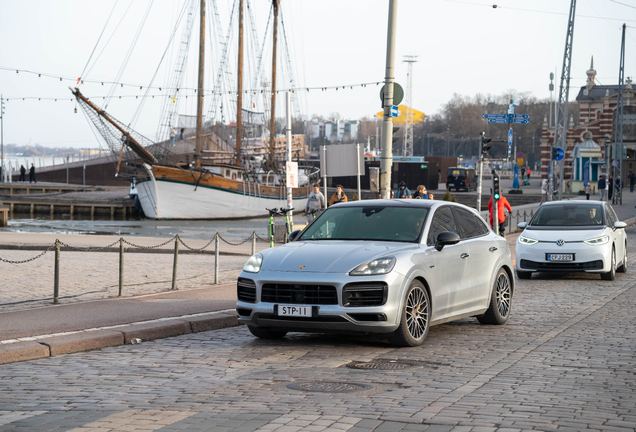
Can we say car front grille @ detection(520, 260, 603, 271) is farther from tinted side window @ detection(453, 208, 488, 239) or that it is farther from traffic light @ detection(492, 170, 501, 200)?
traffic light @ detection(492, 170, 501, 200)

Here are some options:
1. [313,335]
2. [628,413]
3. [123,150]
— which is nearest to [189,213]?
[123,150]

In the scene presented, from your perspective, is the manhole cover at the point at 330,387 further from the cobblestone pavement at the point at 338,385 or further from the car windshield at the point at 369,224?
the car windshield at the point at 369,224

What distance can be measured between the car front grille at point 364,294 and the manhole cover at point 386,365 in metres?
0.62

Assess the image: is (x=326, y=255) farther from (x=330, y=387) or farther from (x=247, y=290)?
(x=330, y=387)

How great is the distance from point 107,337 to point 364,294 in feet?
9.81

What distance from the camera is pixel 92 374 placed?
7.16 meters

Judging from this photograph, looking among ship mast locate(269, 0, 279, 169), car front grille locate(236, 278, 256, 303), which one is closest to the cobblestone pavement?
car front grille locate(236, 278, 256, 303)

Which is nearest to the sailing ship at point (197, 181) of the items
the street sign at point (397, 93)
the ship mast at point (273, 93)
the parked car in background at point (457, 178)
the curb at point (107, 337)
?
the ship mast at point (273, 93)

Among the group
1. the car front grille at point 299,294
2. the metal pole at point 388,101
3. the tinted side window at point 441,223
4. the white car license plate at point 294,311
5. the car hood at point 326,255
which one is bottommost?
the white car license plate at point 294,311

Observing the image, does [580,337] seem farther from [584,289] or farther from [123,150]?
[123,150]

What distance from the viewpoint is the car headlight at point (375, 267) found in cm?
800

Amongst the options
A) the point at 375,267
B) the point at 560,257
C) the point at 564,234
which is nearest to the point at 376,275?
the point at 375,267

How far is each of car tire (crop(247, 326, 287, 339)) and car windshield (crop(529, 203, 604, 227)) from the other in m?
9.36

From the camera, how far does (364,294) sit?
7.98 metres
